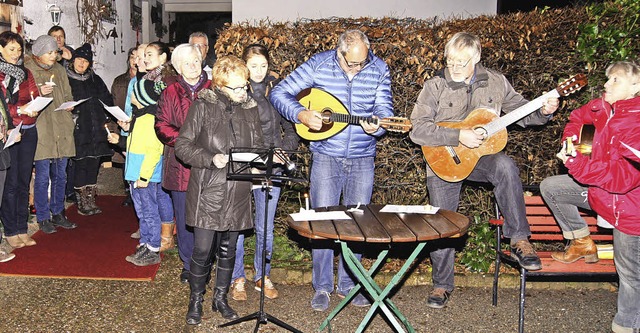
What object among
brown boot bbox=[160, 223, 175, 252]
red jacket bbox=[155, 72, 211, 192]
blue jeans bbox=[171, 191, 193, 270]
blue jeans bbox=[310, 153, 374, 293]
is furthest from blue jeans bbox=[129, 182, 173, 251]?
blue jeans bbox=[310, 153, 374, 293]

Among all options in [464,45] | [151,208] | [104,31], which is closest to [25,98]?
[151,208]

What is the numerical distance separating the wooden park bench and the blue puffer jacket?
1.28 metres

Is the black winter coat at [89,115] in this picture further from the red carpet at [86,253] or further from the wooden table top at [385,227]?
the wooden table top at [385,227]

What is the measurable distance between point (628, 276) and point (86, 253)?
16.6ft

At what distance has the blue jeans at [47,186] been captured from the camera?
716 cm

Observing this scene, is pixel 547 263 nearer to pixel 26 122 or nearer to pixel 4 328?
pixel 4 328

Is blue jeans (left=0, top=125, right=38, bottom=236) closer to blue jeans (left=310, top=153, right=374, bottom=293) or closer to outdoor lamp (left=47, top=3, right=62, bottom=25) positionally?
blue jeans (left=310, top=153, right=374, bottom=293)

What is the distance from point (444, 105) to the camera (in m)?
5.10

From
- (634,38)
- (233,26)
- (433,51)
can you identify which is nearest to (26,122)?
(233,26)

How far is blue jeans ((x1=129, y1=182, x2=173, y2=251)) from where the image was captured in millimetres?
6223

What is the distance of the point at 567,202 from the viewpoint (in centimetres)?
502

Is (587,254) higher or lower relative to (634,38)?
lower

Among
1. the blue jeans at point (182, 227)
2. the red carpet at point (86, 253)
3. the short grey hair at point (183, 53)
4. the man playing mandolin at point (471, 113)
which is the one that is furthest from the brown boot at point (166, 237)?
the man playing mandolin at point (471, 113)

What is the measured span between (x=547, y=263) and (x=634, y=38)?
2.45m
